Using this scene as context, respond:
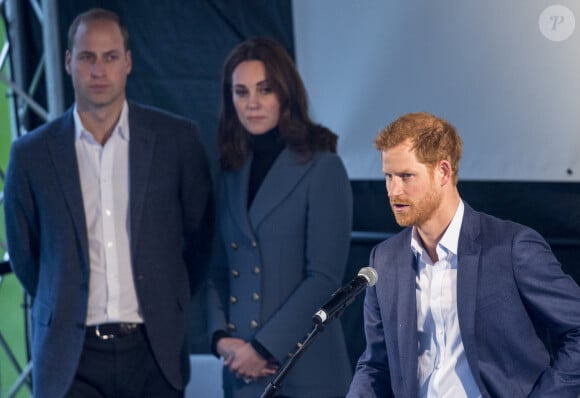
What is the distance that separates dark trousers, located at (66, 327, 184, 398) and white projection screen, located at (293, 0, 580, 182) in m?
1.59

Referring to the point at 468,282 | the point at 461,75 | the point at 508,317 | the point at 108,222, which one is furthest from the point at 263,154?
the point at 508,317

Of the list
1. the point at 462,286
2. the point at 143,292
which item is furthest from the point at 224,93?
the point at 462,286

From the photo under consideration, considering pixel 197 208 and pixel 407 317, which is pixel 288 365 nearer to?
pixel 407 317

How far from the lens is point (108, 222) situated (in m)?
3.95

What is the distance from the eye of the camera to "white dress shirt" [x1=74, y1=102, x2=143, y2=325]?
12.8 feet

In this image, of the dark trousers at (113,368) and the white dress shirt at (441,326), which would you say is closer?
the white dress shirt at (441,326)

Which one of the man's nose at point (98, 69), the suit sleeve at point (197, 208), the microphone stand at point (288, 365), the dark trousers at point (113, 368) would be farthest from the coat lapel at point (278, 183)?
the microphone stand at point (288, 365)

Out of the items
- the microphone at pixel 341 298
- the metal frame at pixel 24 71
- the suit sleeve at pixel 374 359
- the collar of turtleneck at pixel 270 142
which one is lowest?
the suit sleeve at pixel 374 359

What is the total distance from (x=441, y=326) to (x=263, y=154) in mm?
1331

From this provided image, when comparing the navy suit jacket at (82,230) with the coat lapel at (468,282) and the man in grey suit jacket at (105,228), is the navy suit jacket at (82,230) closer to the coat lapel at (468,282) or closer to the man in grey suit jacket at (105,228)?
the man in grey suit jacket at (105,228)

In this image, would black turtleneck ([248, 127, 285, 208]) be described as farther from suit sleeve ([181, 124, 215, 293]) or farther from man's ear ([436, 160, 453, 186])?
man's ear ([436, 160, 453, 186])

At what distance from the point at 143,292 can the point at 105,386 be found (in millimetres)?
377

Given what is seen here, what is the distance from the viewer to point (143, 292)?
3.94 meters

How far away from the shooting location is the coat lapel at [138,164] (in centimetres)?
396
